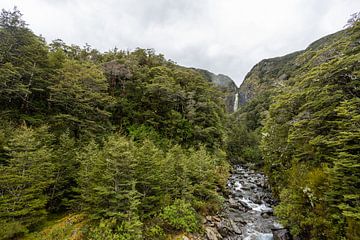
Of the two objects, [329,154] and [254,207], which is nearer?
[329,154]

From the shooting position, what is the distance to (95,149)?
1320cm

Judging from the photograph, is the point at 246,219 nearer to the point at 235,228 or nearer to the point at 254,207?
the point at 235,228

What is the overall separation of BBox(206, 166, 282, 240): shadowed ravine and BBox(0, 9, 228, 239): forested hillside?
47.0 inches

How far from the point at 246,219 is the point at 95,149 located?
1193cm

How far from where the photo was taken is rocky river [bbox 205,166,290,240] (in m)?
12.1

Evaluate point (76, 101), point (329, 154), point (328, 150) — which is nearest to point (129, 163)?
point (76, 101)

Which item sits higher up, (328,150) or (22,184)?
(328,150)

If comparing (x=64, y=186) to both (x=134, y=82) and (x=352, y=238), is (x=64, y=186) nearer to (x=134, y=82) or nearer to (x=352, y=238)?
(x=352, y=238)

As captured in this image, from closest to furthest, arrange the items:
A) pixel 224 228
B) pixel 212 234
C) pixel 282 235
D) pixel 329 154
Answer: pixel 329 154 < pixel 282 235 < pixel 212 234 < pixel 224 228

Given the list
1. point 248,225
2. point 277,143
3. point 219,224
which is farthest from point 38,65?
point 277,143

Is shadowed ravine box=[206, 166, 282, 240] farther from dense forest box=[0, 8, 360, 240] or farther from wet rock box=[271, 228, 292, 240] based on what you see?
dense forest box=[0, 8, 360, 240]

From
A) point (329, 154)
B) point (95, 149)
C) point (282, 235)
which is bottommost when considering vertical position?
point (282, 235)

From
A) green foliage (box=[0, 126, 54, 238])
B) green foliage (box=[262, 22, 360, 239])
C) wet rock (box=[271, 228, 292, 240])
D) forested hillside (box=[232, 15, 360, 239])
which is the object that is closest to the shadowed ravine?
wet rock (box=[271, 228, 292, 240])

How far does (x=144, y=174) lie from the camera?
35.3 feet
